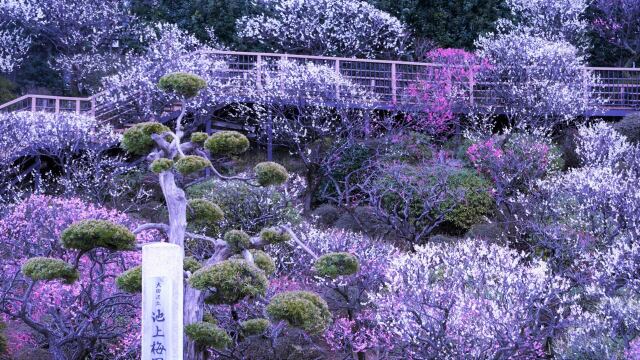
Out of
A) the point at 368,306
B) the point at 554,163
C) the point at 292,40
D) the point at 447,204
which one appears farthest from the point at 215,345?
the point at 292,40

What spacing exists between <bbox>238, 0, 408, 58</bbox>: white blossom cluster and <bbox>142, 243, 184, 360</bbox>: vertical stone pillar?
18119 mm

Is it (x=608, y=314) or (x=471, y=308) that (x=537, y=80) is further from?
(x=471, y=308)

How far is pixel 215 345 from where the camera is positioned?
878 centimetres

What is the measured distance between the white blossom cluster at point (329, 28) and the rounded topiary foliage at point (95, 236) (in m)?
16.1

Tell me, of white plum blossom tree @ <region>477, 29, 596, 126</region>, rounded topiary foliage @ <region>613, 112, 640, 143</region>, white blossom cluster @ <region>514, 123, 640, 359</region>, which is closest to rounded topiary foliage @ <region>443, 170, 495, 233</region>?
white blossom cluster @ <region>514, 123, 640, 359</region>

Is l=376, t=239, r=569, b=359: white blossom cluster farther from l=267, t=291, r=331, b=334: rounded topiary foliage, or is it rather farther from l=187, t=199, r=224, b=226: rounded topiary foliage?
l=187, t=199, r=224, b=226: rounded topiary foliage

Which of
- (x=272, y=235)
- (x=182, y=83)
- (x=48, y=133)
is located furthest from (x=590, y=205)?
(x=48, y=133)

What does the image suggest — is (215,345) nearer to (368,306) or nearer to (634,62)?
(368,306)

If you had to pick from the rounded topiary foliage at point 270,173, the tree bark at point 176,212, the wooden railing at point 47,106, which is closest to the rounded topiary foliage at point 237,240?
the tree bark at point 176,212

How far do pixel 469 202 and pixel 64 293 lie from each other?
8409 mm

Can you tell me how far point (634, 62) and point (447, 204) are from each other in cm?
1110

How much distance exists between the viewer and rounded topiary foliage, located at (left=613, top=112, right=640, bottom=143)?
63.7ft

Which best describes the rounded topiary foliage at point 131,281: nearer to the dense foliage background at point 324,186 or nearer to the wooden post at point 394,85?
the dense foliage background at point 324,186

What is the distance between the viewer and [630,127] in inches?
770
